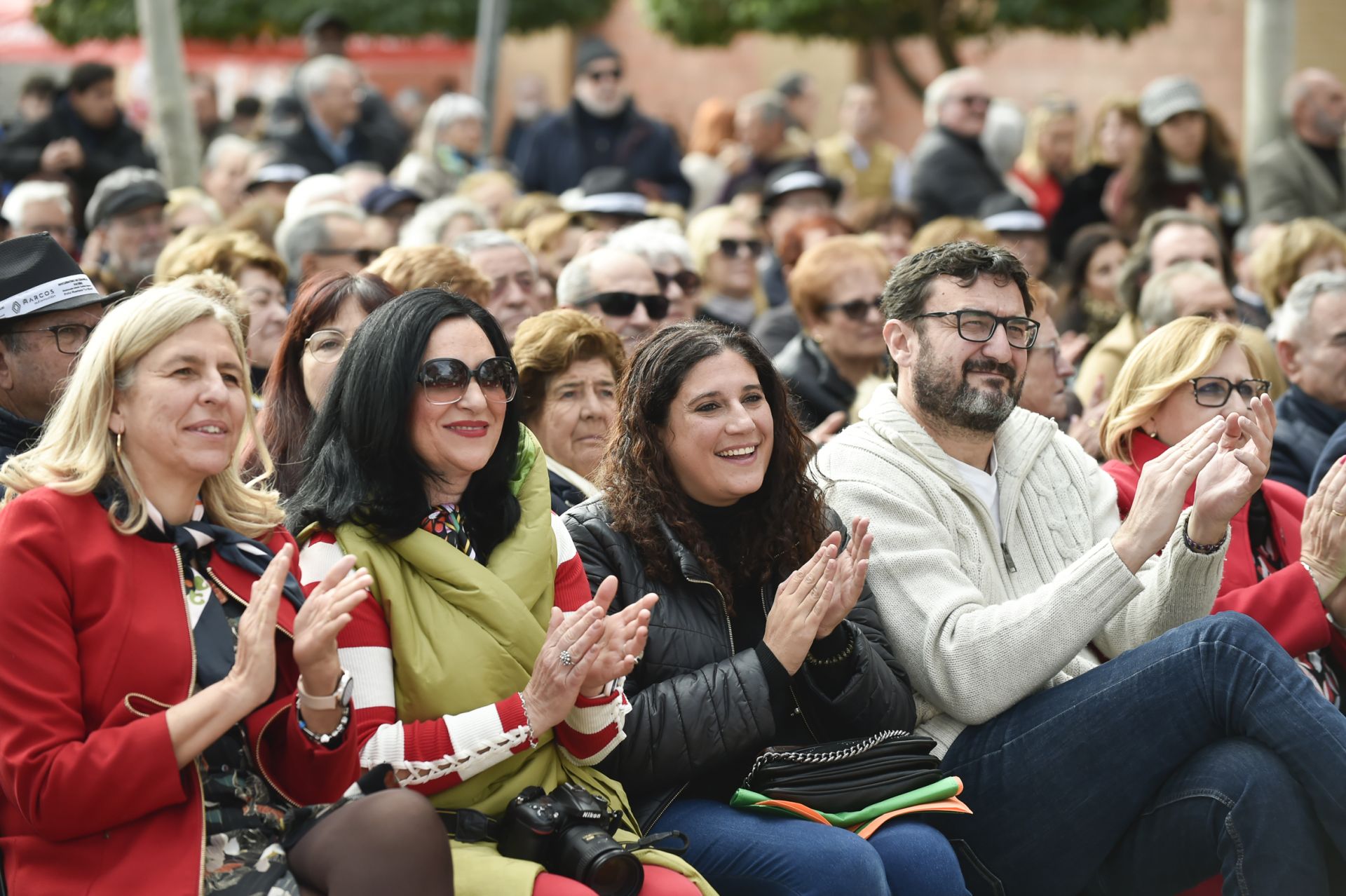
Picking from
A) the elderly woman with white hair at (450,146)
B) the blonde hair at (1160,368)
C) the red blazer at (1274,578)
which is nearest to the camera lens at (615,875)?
the red blazer at (1274,578)

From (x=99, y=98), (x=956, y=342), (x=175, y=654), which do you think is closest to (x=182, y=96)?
(x=99, y=98)

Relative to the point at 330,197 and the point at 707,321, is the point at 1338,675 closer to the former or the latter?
the point at 707,321

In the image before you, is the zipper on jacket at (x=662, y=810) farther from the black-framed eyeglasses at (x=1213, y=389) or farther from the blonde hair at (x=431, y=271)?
the blonde hair at (x=431, y=271)

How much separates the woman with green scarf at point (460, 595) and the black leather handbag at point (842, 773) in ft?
1.22

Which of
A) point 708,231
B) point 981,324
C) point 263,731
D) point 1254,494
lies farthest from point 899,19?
point 263,731

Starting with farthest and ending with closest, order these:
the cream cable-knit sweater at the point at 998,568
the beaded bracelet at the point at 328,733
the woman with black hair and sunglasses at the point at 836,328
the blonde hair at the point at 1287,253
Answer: the blonde hair at the point at 1287,253
the woman with black hair and sunglasses at the point at 836,328
the cream cable-knit sweater at the point at 998,568
the beaded bracelet at the point at 328,733

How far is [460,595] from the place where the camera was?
3576 mm

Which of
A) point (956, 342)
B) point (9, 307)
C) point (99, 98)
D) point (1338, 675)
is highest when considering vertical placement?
point (99, 98)

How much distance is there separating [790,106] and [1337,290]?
33.1ft

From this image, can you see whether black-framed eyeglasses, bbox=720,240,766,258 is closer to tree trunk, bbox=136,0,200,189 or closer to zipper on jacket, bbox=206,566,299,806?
tree trunk, bbox=136,0,200,189

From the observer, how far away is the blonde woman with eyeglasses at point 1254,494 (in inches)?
184

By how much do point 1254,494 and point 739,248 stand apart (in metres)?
4.04

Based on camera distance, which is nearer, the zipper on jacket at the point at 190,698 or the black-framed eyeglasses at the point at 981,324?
the zipper on jacket at the point at 190,698

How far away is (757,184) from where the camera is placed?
37.2 feet
